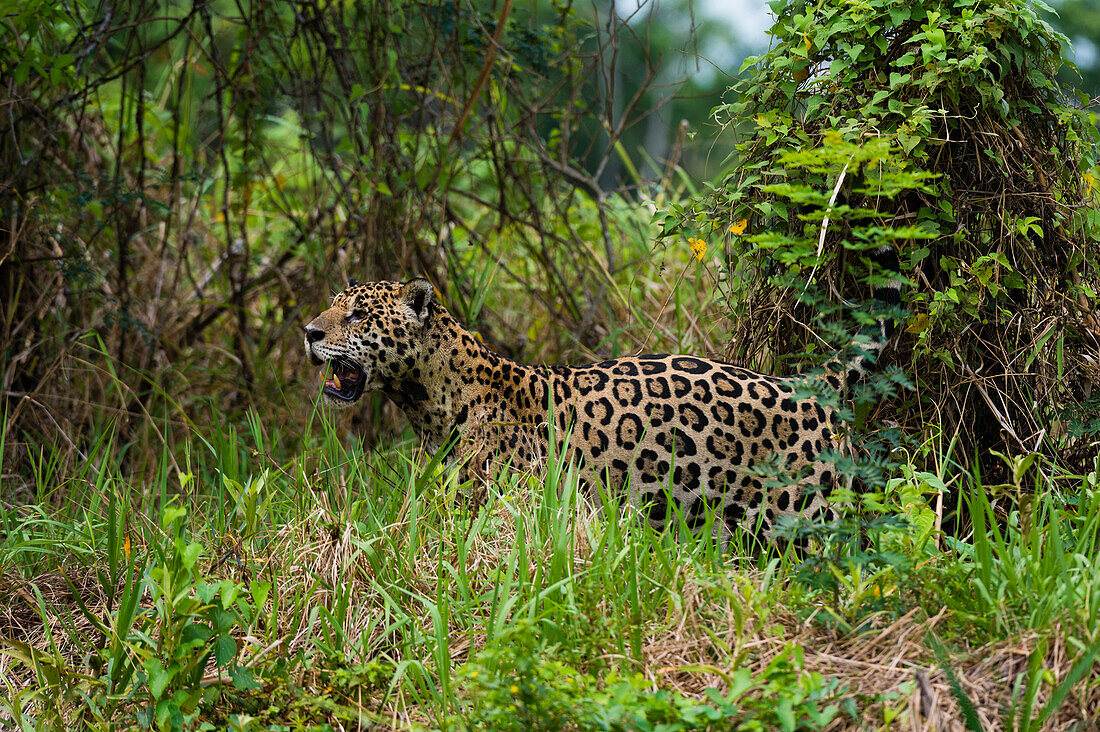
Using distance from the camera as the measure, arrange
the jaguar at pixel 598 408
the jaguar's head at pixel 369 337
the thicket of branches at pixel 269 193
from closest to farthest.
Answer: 1. the jaguar at pixel 598 408
2. the jaguar's head at pixel 369 337
3. the thicket of branches at pixel 269 193

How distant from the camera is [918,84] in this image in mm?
4211

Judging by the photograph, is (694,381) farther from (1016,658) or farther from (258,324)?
(258,324)

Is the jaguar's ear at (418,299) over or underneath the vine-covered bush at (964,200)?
over

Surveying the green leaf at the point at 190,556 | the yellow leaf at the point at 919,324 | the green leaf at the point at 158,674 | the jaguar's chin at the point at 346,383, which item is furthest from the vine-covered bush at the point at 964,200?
the green leaf at the point at 158,674

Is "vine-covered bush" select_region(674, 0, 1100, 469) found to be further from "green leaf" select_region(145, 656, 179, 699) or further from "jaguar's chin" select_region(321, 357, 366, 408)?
"green leaf" select_region(145, 656, 179, 699)

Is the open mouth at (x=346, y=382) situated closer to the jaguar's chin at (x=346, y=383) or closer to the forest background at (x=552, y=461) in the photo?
the jaguar's chin at (x=346, y=383)

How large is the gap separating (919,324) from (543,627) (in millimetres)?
2232

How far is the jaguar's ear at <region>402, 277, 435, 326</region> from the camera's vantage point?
16.3 feet

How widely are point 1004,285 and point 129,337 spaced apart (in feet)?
18.9

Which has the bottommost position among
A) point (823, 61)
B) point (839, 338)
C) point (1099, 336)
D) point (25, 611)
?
point (1099, 336)

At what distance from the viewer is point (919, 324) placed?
174 inches

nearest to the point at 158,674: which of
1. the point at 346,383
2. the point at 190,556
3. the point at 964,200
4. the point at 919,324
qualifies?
the point at 190,556

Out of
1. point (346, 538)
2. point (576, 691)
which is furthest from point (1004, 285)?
point (346, 538)

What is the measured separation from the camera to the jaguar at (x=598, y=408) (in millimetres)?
4730
